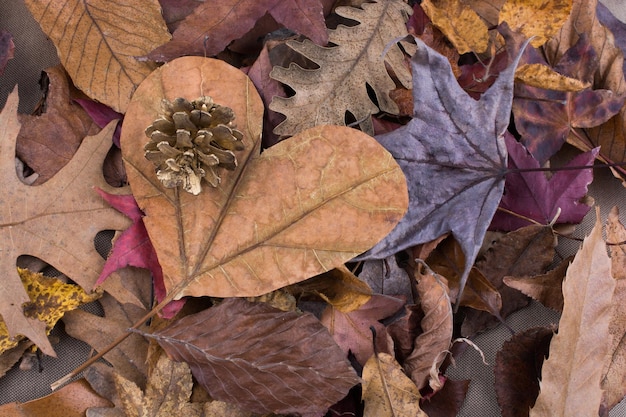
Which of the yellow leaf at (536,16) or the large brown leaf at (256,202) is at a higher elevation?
the yellow leaf at (536,16)

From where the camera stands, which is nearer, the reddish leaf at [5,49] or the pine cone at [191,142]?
the pine cone at [191,142]

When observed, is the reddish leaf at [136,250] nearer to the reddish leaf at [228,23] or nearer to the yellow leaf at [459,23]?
the reddish leaf at [228,23]

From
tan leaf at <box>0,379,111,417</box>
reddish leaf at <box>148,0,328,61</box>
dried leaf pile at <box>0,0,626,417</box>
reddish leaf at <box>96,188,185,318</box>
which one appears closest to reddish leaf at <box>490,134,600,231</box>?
dried leaf pile at <box>0,0,626,417</box>

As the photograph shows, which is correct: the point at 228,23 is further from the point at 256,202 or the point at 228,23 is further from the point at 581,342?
the point at 581,342

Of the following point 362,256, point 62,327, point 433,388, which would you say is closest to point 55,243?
point 62,327

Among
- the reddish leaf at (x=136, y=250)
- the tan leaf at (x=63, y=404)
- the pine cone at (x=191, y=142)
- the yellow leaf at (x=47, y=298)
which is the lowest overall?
the tan leaf at (x=63, y=404)

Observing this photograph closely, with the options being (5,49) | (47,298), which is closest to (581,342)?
(47,298)

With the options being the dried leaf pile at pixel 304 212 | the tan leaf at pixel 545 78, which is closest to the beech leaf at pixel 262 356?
the dried leaf pile at pixel 304 212
